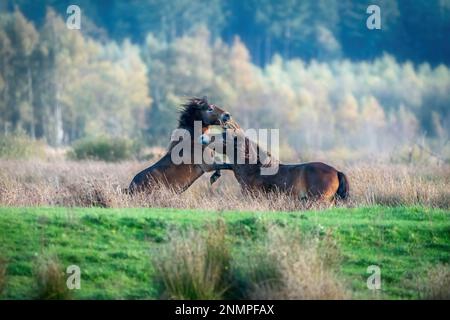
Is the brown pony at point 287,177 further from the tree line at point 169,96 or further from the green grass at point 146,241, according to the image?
the tree line at point 169,96

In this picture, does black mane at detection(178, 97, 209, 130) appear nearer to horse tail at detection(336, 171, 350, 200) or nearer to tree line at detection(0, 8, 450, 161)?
horse tail at detection(336, 171, 350, 200)

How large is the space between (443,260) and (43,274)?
17.9ft

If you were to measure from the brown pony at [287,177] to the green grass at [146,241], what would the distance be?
167 centimetres

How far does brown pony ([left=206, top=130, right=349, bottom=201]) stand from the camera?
14.9m

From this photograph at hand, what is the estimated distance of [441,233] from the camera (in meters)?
12.5

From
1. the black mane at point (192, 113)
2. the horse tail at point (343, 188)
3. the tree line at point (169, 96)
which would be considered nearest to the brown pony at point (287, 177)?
the horse tail at point (343, 188)

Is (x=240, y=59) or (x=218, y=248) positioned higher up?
(x=240, y=59)

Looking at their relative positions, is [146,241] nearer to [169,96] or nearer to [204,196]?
[204,196]

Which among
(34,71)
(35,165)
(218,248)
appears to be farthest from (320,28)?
(218,248)

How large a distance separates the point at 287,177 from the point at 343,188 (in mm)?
1012

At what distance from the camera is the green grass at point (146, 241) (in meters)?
10.7

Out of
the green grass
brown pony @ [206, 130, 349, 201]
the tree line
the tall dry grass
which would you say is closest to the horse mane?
brown pony @ [206, 130, 349, 201]
